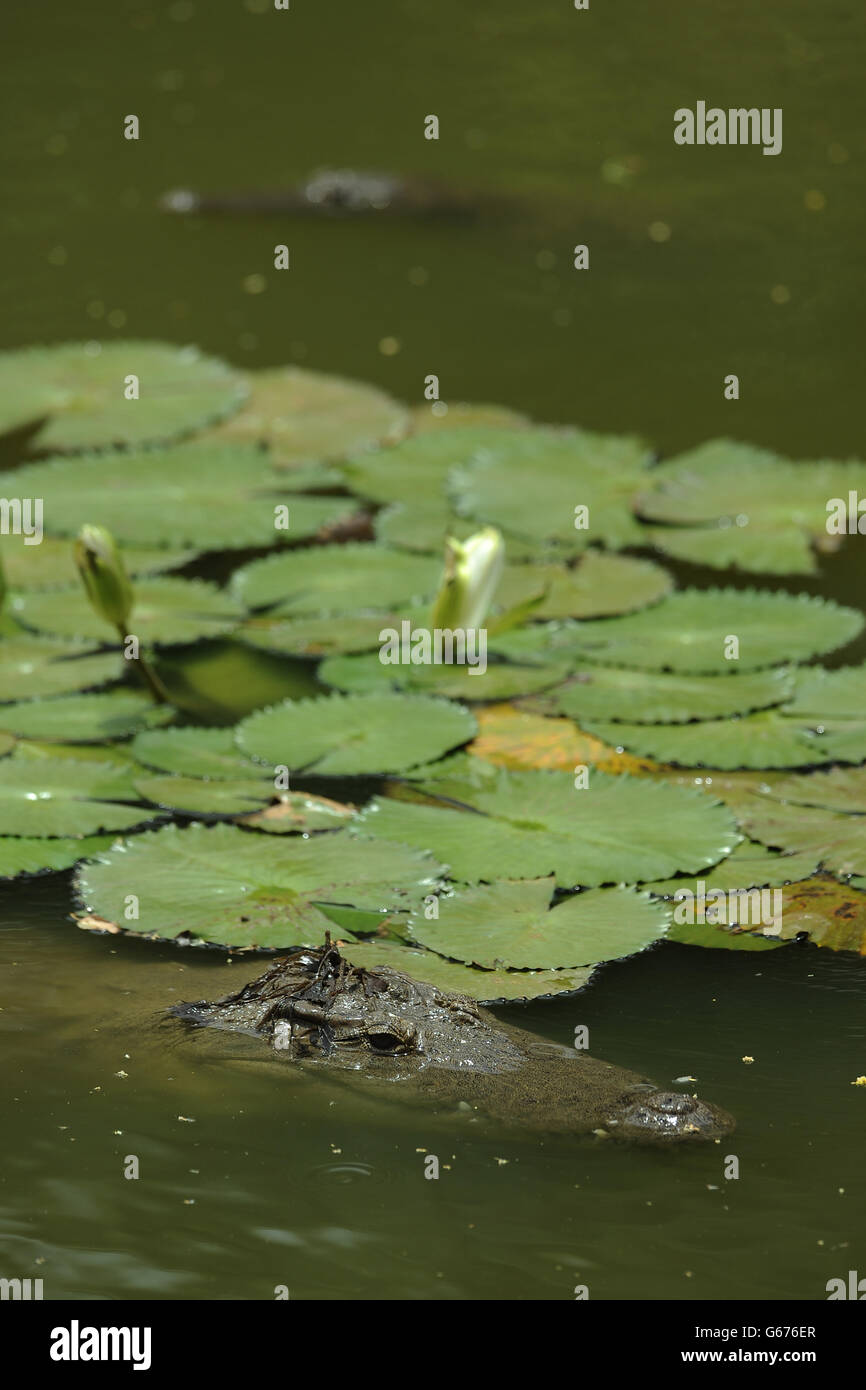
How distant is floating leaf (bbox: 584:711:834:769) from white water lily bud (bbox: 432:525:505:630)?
56 centimetres

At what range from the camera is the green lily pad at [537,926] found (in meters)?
3.61

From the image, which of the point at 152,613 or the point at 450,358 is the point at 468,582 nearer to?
the point at 152,613

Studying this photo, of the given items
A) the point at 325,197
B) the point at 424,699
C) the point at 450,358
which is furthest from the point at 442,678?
the point at 325,197

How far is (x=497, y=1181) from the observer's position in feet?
9.84

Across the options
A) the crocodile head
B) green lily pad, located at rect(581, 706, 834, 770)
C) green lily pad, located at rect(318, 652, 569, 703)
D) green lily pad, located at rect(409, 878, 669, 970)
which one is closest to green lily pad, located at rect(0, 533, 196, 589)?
green lily pad, located at rect(318, 652, 569, 703)

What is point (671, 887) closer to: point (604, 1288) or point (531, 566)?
point (604, 1288)

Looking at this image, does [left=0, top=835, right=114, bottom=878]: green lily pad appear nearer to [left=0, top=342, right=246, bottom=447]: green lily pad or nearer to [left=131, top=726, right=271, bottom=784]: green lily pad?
[left=131, top=726, right=271, bottom=784]: green lily pad

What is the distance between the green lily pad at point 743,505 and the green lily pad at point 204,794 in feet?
6.40

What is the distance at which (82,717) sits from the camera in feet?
15.3

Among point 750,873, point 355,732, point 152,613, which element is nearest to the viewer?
point 750,873

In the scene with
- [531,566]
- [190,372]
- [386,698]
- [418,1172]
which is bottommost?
[418,1172]

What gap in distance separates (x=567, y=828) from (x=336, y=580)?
1.66m

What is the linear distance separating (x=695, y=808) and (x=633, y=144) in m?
5.65

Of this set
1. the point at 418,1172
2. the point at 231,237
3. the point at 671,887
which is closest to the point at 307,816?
the point at 671,887
